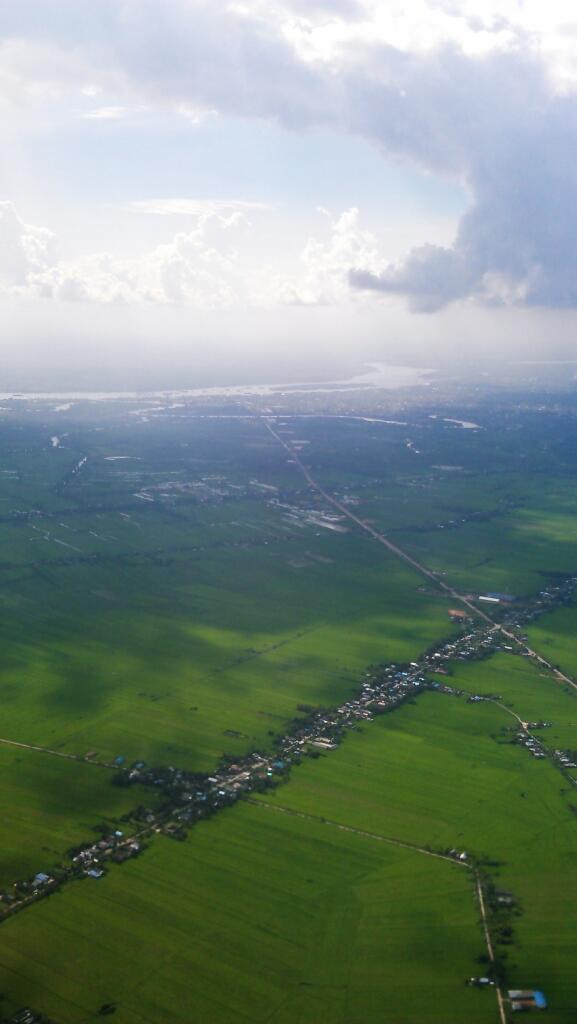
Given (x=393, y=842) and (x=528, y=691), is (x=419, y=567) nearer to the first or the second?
(x=528, y=691)

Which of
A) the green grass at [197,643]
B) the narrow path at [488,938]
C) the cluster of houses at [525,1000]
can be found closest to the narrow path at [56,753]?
the green grass at [197,643]

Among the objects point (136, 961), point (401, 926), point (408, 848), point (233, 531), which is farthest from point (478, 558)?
point (136, 961)

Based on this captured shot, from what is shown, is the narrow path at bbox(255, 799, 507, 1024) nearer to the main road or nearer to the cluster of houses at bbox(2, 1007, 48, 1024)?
the cluster of houses at bbox(2, 1007, 48, 1024)

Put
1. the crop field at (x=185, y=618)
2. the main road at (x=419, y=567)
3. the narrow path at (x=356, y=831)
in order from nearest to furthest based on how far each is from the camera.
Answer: the narrow path at (x=356, y=831)
the crop field at (x=185, y=618)
the main road at (x=419, y=567)

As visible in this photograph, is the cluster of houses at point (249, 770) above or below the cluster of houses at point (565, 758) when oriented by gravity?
above

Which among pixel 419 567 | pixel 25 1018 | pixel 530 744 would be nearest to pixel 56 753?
pixel 25 1018

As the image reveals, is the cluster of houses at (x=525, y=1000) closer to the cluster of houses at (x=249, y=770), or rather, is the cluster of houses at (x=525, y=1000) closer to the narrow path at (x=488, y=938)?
the narrow path at (x=488, y=938)
